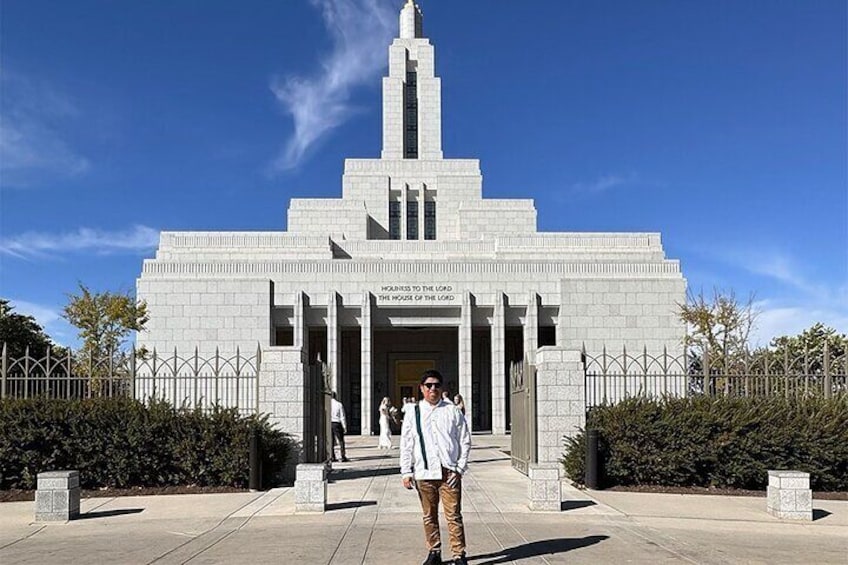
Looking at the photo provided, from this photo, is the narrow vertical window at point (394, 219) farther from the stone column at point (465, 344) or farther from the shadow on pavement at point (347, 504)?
the shadow on pavement at point (347, 504)

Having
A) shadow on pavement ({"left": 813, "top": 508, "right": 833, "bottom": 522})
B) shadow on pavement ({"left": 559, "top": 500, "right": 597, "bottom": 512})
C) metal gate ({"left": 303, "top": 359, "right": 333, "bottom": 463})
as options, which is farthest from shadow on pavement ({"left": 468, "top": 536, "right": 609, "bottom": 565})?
metal gate ({"left": 303, "top": 359, "right": 333, "bottom": 463})

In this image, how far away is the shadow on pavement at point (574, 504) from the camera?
43.2ft

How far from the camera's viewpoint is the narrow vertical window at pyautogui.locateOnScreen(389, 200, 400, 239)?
5809cm

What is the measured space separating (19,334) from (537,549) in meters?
54.3

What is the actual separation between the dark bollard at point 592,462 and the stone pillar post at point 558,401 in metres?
1.21

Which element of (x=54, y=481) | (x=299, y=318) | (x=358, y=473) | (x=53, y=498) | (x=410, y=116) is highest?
(x=410, y=116)

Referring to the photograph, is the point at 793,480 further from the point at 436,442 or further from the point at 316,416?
the point at 316,416

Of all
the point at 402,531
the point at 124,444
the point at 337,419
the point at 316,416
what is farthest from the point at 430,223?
the point at 402,531

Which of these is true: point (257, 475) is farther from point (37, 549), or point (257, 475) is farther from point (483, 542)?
point (483, 542)

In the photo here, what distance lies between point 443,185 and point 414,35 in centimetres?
1529

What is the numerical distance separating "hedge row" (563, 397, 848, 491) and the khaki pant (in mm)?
7699

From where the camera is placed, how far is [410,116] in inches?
2504

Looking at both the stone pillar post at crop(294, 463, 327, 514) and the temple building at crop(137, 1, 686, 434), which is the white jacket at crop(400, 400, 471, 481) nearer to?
the stone pillar post at crop(294, 463, 327, 514)

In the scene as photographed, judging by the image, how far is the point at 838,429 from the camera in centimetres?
1562
